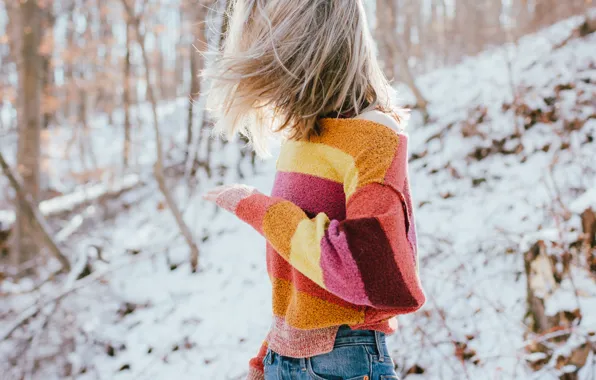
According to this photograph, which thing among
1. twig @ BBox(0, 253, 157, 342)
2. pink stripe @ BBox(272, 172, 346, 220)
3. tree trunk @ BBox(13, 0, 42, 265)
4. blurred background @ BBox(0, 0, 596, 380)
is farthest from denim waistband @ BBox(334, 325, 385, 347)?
tree trunk @ BBox(13, 0, 42, 265)

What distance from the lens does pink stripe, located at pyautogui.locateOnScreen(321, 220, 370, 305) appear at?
3.20 feet

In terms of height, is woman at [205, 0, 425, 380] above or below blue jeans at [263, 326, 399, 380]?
above

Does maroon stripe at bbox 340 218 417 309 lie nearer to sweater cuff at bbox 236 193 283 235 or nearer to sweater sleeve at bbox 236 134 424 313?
sweater sleeve at bbox 236 134 424 313

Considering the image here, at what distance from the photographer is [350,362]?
3.79 ft

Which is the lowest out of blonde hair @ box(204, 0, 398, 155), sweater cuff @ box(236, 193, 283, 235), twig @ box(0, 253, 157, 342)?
twig @ box(0, 253, 157, 342)

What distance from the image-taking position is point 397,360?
2607 millimetres

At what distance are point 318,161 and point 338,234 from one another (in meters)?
0.23

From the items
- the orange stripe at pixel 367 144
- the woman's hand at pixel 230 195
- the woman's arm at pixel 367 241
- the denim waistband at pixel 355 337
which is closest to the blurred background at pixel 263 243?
the woman's hand at pixel 230 195

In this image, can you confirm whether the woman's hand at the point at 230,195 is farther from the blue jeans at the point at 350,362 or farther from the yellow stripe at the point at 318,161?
the blue jeans at the point at 350,362

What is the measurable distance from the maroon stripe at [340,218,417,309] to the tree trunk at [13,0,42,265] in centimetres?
666

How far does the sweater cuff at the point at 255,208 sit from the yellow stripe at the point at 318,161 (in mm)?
113

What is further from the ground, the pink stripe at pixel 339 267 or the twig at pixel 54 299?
the pink stripe at pixel 339 267

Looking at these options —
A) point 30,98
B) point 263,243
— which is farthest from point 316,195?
point 30,98

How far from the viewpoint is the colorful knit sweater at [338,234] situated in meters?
0.98
